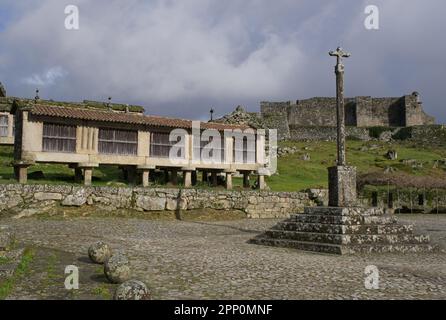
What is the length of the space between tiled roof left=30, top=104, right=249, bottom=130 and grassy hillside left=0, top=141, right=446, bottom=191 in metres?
3.02

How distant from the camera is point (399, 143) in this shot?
181ft

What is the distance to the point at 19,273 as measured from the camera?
7.41 meters

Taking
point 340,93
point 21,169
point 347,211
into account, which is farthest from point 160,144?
point 347,211

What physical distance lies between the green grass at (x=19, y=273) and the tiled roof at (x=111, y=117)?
11.1m

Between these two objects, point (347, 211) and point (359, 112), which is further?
point (359, 112)

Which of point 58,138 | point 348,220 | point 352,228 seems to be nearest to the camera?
point 352,228

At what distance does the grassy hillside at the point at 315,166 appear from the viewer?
25.8 m

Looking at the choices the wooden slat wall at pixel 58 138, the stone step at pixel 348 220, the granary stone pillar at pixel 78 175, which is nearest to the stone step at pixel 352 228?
the stone step at pixel 348 220

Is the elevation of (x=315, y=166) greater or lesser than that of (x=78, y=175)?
greater

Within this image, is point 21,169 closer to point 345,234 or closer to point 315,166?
point 345,234

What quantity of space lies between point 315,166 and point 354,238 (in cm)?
2607
